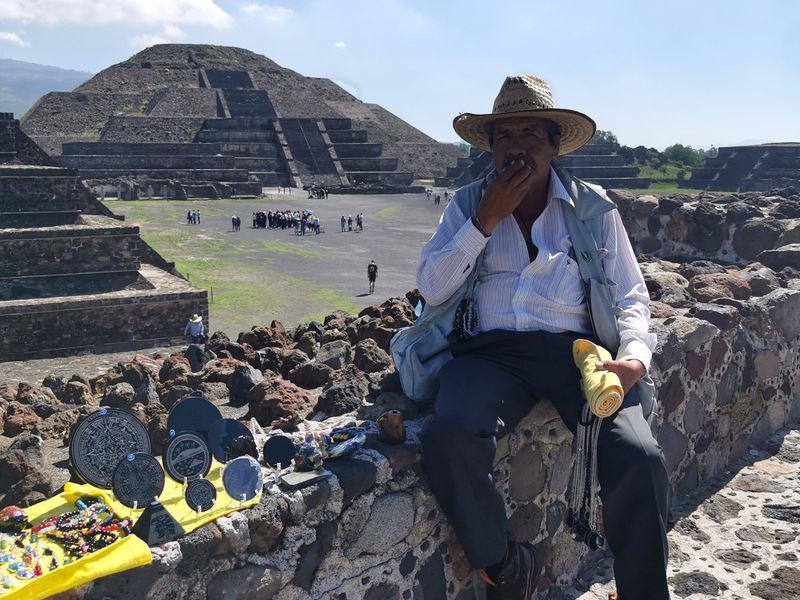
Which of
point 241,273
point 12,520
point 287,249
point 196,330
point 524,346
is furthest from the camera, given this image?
point 287,249

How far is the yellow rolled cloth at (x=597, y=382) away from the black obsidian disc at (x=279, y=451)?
918 mm

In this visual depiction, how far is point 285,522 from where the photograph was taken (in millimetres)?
2230

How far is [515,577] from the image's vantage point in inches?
99.5

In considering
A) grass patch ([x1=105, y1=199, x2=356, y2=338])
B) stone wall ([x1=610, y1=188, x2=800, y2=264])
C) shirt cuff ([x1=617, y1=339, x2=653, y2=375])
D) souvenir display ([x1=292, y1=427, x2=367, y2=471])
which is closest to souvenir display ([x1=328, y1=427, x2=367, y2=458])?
souvenir display ([x1=292, y1=427, x2=367, y2=471])

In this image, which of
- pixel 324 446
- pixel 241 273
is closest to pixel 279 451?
pixel 324 446

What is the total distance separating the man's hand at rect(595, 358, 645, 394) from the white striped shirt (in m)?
0.08

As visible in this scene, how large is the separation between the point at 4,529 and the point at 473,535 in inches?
50.2

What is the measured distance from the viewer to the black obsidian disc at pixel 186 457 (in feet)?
7.62

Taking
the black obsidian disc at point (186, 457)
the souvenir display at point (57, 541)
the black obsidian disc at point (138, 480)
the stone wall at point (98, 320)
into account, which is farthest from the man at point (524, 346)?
the stone wall at point (98, 320)

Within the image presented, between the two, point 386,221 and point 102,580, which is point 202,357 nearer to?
point 102,580

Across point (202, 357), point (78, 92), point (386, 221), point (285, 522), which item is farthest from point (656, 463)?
point (78, 92)

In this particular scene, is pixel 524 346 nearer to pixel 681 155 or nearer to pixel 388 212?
pixel 388 212

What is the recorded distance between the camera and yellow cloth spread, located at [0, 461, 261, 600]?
177 centimetres

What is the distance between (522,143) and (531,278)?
0.48 meters
